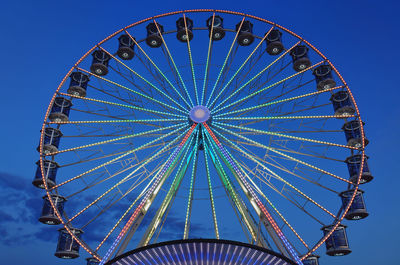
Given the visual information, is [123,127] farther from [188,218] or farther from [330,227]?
[330,227]

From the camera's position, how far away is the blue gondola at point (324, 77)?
20.8 m

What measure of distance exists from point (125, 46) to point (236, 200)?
10.7 meters

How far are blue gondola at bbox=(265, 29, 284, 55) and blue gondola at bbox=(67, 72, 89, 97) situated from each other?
1043cm

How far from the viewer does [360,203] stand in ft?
58.5

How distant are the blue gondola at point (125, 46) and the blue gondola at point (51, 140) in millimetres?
5821

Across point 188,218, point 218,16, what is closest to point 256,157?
point 188,218

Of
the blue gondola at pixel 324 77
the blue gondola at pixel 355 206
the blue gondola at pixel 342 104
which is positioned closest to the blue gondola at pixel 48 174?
the blue gondola at pixel 355 206

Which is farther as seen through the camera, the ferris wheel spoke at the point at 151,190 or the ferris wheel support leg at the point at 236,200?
the ferris wheel support leg at the point at 236,200

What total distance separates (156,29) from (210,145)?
25.3 feet

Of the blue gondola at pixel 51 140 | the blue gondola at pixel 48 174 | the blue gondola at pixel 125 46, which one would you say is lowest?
the blue gondola at pixel 48 174

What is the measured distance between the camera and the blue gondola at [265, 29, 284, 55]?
73.3ft

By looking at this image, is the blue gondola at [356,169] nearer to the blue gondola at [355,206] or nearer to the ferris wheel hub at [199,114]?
the blue gondola at [355,206]

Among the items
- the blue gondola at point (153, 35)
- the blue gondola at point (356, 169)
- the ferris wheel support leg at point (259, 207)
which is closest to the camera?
the ferris wheel support leg at point (259, 207)

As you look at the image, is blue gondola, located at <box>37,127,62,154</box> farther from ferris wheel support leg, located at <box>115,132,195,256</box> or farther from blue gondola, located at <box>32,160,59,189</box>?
ferris wheel support leg, located at <box>115,132,195,256</box>
